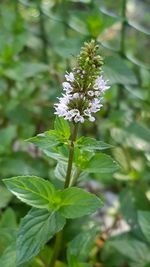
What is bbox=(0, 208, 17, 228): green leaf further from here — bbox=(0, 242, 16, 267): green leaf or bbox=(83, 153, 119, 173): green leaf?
bbox=(83, 153, 119, 173): green leaf

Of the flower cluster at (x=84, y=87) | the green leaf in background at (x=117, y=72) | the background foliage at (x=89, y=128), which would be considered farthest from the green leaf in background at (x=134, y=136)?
the flower cluster at (x=84, y=87)

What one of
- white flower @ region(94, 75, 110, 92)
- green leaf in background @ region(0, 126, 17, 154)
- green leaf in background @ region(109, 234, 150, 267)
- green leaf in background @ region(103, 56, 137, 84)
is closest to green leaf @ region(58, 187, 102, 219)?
white flower @ region(94, 75, 110, 92)

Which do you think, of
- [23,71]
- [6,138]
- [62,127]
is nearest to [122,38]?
[23,71]

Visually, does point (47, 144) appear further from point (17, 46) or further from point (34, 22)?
point (34, 22)

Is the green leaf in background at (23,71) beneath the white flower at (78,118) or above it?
above

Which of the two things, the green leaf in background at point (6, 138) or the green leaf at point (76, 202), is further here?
the green leaf in background at point (6, 138)

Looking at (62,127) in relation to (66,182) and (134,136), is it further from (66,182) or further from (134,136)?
(134,136)

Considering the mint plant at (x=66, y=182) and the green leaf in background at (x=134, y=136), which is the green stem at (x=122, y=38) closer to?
the green leaf in background at (x=134, y=136)
